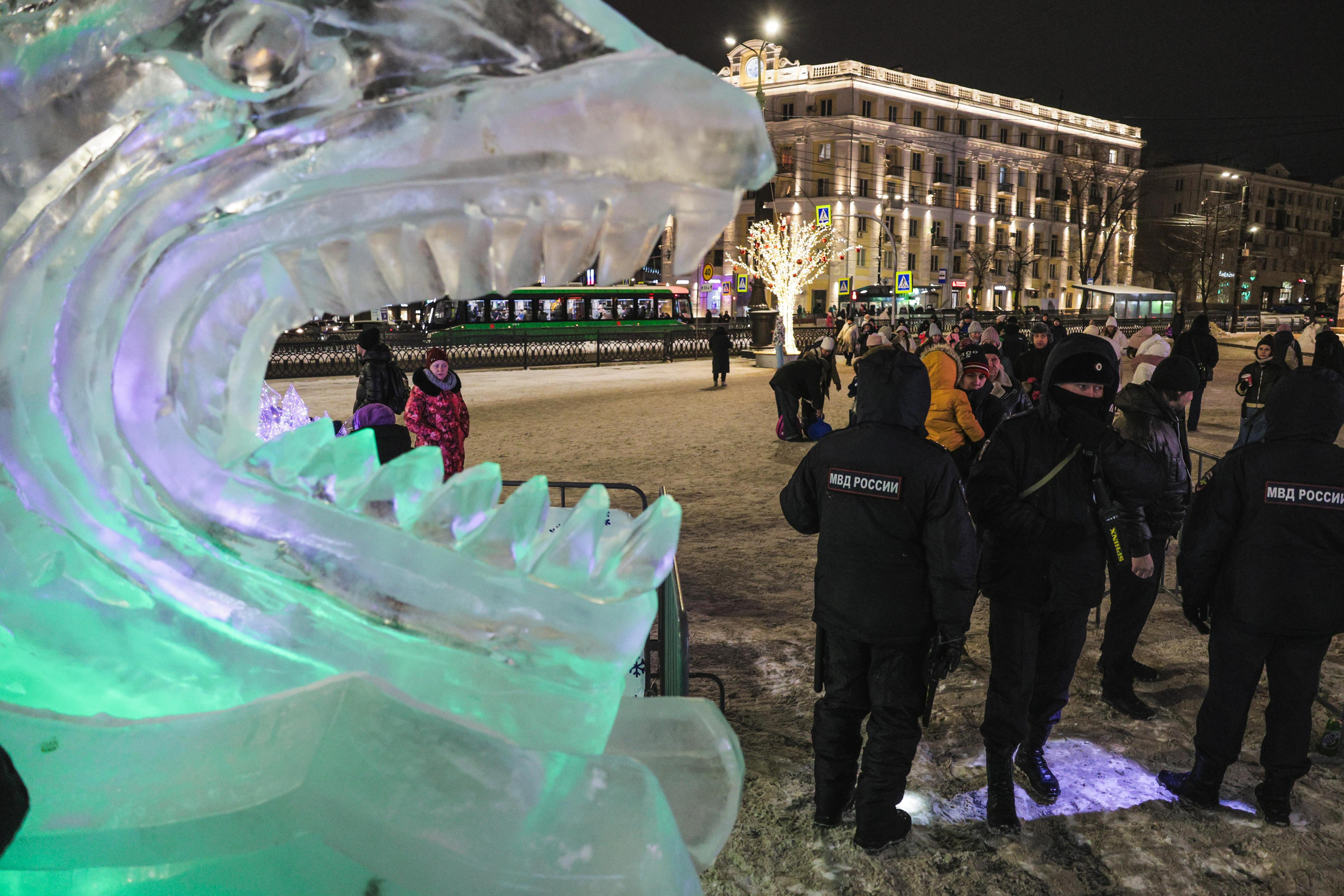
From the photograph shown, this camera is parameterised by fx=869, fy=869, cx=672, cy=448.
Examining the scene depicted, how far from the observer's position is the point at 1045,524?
142 inches

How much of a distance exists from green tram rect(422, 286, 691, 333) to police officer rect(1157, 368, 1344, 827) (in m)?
23.9

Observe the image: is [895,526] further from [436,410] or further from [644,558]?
[436,410]

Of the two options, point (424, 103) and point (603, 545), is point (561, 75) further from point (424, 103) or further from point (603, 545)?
point (603, 545)

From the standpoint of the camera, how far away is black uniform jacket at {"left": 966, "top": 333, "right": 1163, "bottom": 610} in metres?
3.61

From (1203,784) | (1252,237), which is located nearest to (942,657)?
(1203,784)

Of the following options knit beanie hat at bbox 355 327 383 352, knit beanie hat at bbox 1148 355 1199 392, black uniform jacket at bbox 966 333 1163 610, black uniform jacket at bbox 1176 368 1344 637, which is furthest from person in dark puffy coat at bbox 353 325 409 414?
black uniform jacket at bbox 1176 368 1344 637

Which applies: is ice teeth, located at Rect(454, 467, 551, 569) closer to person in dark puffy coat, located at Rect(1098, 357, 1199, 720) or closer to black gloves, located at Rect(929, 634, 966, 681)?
black gloves, located at Rect(929, 634, 966, 681)

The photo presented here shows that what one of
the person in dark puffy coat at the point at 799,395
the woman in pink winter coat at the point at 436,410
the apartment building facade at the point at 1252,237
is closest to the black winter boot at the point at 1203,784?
the woman in pink winter coat at the point at 436,410

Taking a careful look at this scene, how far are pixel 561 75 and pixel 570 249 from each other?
0.14 m

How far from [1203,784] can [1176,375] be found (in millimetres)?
2191

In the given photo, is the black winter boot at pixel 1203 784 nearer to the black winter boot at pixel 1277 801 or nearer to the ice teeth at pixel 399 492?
the black winter boot at pixel 1277 801

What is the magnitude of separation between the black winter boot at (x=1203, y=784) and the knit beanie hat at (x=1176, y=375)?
200 cm

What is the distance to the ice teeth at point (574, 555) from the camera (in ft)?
2.50

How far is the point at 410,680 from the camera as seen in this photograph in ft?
2.58
